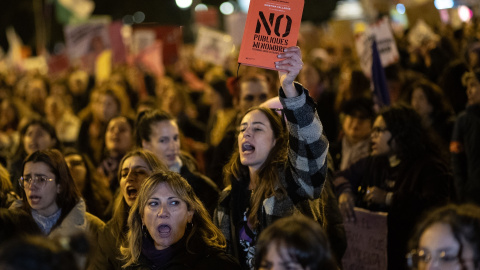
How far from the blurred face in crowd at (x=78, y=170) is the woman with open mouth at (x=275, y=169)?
6.33 ft

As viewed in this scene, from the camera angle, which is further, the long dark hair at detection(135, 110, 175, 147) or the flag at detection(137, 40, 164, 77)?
the flag at detection(137, 40, 164, 77)

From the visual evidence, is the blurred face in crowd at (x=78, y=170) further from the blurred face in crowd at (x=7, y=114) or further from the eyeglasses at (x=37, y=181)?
the blurred face in crowd at (x=7, y=114)

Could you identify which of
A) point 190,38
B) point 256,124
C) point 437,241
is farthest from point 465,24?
point 190,38

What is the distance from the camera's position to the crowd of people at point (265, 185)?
3029mm

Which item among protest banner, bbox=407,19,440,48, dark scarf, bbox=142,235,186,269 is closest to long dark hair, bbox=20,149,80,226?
dark scarf, bbox=142,235,186,269

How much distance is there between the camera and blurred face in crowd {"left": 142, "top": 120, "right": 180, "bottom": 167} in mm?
6035

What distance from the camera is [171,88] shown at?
1003cm

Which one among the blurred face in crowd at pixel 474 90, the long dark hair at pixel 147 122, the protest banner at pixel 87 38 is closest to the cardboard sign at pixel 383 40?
the blurred face in crowd at pixel 474 90

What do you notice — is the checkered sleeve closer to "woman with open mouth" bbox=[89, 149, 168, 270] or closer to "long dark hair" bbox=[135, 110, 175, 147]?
"woman with open mouth" bbox=[89, 149, 168, 270]

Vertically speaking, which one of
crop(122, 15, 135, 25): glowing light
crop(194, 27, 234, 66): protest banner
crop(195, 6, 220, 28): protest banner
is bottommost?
crop(194, 27, 234, 66): protest banner

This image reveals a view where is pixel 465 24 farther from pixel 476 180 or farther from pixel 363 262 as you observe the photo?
pixel 363 262

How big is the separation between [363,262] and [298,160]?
6.14ft

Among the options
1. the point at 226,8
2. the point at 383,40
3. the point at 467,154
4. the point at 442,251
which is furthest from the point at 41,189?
the point at 226,8

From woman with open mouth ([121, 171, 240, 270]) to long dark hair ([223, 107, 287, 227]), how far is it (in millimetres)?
296
